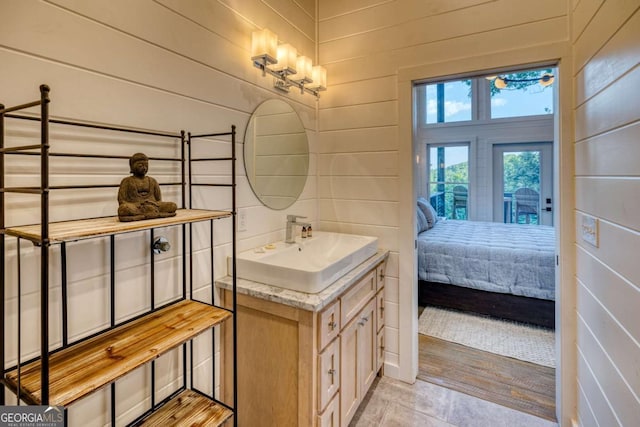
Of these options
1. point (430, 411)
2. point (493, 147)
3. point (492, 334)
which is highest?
point (493, 147)

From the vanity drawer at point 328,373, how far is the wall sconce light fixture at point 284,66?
1.49 metres

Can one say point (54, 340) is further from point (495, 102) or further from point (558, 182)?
point (495, 102)

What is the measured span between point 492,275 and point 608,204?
78.2 inches

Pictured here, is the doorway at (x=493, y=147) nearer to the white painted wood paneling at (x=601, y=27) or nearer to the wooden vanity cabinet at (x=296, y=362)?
the white painted wood paneling at (x=601, y=27)

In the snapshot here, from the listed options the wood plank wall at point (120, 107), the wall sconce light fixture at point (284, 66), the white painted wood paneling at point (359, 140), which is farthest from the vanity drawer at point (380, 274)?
the wall sconce light fixture at point (284, 66)

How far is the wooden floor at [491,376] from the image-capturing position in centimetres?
198

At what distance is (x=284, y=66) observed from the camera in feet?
6.04

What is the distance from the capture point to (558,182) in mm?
1720

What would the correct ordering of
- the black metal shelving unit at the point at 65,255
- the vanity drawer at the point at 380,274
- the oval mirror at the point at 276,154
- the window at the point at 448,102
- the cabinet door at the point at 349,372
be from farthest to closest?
1. the window at the point at 448,102
2. the vanity drawer at the point at 380,274
3. the oval mirror at the point at 276,154
4. the cabinet door at the point at 349,372
5. the black metal shelving unit at the point at 65,255

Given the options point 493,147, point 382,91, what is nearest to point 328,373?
point 382,91

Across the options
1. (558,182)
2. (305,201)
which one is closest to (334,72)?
(305,201)

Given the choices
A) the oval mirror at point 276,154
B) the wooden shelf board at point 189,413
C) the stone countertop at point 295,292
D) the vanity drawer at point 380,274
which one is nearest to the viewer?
the wooden shelf board at point 189,413

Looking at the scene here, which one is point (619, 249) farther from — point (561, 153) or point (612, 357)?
point (561, 153)

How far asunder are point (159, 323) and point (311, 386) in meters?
0.66
